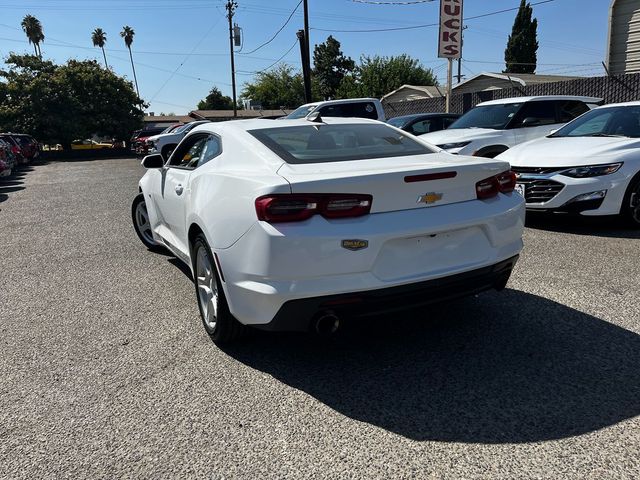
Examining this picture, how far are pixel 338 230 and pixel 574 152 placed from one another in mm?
4813

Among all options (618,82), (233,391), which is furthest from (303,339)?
(618,82)

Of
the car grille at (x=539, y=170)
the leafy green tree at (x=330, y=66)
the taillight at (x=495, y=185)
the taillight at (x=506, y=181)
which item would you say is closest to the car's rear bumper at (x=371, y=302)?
the taillight at (x=495, y=185)

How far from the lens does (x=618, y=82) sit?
13.6 meters

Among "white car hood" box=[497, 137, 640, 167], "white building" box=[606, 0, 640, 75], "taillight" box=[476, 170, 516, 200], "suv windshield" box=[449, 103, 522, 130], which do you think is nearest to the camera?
"taillight" box=[476, 170, 516, 200]

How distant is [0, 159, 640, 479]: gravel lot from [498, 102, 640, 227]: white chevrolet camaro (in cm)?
143

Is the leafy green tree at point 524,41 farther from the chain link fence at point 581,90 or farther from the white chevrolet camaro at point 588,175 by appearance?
the white chevrolet camaro at point 588,175

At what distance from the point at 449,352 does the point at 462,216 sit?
0.89m

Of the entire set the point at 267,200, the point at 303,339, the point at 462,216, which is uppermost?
the point at 267,200

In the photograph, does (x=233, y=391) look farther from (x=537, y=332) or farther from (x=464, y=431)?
(x=537, y=332)

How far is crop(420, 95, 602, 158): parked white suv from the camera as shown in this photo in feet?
29.1

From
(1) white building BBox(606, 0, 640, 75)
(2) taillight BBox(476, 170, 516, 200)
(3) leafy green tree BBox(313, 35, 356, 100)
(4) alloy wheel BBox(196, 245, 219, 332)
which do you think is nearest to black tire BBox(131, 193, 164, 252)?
(4) alloy wheel BBox(196, 245, 219, 332)

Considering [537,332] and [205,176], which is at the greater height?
[205,176]

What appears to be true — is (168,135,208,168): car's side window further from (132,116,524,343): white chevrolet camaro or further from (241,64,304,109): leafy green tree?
(241,64,304,109): leafy green tree

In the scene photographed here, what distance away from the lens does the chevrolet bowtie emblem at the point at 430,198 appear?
121 inches
